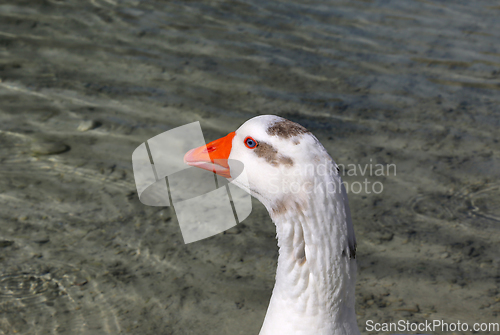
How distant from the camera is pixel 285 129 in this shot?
198cm

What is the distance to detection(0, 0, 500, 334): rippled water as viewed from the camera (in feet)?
11.2

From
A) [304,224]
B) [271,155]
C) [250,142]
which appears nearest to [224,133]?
[250,142]

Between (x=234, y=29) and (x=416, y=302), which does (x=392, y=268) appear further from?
(x=234, y=29)

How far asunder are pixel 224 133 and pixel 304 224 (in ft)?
10.2

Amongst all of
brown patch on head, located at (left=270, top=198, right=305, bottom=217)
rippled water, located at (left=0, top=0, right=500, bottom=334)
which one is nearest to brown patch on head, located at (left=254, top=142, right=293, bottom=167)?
brown patch on head, located at (left=270, top=198, right=305, bottom=217)

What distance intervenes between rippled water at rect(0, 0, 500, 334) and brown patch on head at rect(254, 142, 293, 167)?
1547mm

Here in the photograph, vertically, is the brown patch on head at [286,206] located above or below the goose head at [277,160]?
below

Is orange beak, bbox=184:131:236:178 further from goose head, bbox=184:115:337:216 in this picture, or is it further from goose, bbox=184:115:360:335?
goose, bbox=184:115:360:335

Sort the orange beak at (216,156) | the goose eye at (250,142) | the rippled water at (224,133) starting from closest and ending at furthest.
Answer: the goose eye at (250,142)
the orange beak at (216,156)
the rippled water at (224,133)

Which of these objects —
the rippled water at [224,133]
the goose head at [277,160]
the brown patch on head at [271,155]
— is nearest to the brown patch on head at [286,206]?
the goose head at [277,160]

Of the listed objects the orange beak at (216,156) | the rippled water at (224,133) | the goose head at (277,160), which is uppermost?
the goose head at (277,160)

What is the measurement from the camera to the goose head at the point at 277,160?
6.24ft

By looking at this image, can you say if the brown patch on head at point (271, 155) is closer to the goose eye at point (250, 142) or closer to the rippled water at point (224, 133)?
the goose eye at point (250, 142)

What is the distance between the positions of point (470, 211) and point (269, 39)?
11.7ft
